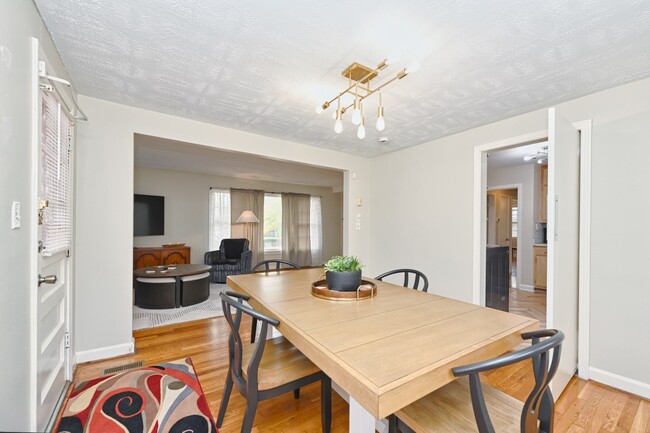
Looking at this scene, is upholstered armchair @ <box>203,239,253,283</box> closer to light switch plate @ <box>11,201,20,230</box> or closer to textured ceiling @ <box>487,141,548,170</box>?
light switch plate @ <box>11,201,20,230</box>

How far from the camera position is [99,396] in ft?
6.35

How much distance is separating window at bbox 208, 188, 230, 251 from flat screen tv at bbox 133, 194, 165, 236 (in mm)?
1006

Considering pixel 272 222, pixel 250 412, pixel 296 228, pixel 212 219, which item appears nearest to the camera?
pixel 250 412

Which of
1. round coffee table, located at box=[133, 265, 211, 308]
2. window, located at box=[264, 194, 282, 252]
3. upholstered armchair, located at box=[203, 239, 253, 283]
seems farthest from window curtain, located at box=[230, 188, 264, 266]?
round coffee table, located at box=[133, 265, 211, 308]

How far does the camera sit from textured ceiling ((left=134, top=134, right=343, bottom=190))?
4.27 metres

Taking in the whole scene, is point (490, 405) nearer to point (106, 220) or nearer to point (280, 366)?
point (280, 366)

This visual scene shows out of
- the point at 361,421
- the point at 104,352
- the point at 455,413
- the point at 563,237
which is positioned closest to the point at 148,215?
the point at 104,352

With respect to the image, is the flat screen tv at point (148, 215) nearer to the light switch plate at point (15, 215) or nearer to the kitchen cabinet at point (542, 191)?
the light switch plate at point (15, 215)

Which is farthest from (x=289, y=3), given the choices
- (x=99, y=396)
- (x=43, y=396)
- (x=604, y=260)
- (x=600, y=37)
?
(x=604, y=260)

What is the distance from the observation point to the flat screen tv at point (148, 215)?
538 cm

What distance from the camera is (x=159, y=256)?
17.5ft

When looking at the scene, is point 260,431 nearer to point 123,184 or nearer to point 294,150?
point 123,184

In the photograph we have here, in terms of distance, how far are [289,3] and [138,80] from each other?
150 cm

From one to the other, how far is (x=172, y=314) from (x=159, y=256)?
2.09m
